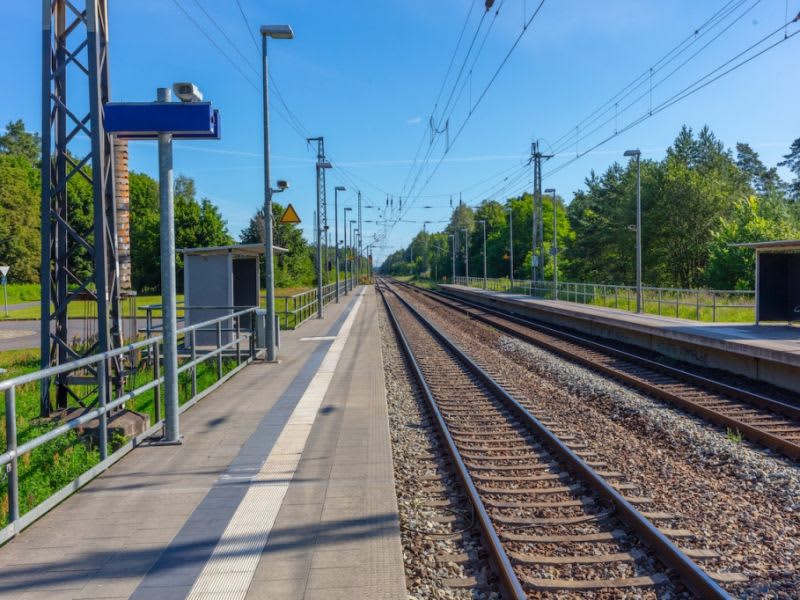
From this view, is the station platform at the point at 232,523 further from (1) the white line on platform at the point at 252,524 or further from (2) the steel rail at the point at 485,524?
(2) the steel rail at the point at 485,524

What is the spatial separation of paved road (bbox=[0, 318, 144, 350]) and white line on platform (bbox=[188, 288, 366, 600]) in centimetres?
1080

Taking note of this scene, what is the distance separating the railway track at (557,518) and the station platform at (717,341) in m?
5.97

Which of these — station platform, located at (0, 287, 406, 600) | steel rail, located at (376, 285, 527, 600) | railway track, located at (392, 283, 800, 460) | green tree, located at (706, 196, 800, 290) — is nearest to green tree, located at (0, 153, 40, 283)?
green tree, located at (706, 196, 800, 290)

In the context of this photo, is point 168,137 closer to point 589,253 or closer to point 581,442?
point 581,442

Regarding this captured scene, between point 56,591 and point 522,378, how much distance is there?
1063 cm

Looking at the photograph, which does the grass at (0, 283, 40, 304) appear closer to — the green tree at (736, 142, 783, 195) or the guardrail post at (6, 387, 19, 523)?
the guardrail post at (6, 387, 19, 523)

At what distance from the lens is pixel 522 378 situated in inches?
542

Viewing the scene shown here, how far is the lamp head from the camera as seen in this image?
14453mm

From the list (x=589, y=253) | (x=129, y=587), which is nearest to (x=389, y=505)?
(x=129, y=587)

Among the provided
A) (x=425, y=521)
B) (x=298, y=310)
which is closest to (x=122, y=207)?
(x=425, y=521)

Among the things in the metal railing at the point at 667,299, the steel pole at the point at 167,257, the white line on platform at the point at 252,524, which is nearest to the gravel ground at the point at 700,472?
the white line on platform at the point at 252,524

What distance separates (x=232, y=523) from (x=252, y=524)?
15cm

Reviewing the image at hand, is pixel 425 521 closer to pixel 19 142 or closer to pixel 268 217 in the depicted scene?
pixel 268 217

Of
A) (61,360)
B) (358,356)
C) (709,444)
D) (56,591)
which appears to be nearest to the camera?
(56,591)
